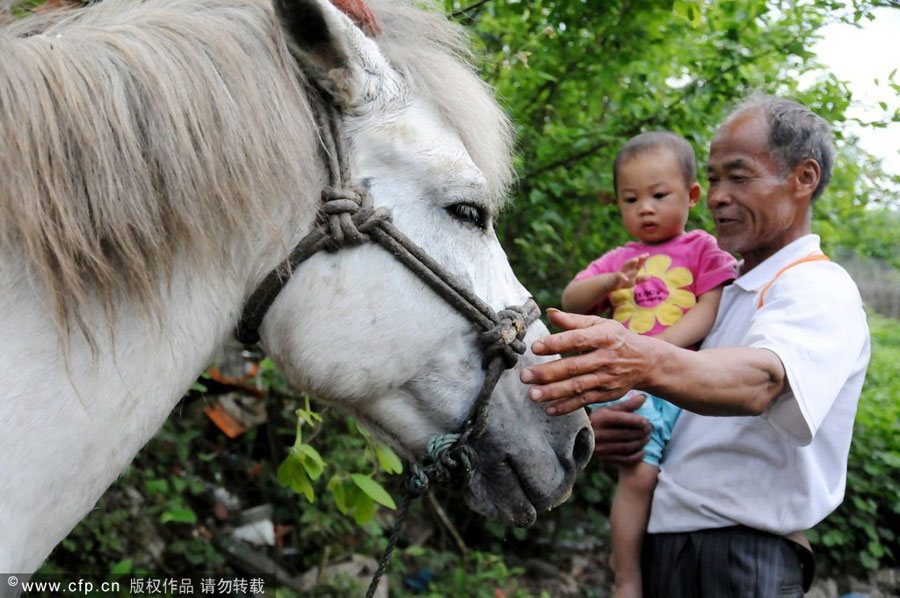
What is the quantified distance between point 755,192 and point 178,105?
1408mm

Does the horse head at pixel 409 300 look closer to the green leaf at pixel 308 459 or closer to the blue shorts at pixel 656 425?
the blue shorts at pixel 656 425

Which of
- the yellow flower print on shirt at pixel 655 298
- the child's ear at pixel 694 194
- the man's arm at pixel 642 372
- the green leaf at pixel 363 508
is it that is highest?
the man's arm at pixel 642 372

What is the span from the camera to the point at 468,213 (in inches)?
60.4

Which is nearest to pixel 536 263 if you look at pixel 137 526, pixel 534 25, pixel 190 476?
pixel 534 25

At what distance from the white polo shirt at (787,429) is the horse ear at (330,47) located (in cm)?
101

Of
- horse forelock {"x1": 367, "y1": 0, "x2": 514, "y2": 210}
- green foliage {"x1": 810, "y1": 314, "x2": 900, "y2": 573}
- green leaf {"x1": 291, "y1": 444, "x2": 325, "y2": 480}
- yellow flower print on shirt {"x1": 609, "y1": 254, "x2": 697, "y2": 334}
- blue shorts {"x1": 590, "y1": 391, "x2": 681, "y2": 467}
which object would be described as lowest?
green foliage {"x1": 810, "y1": 314, "x2": 900, "y2": 573}

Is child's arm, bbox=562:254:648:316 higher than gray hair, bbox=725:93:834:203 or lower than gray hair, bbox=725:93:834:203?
lower

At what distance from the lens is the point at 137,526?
350cm

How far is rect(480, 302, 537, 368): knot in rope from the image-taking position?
4.86 feet

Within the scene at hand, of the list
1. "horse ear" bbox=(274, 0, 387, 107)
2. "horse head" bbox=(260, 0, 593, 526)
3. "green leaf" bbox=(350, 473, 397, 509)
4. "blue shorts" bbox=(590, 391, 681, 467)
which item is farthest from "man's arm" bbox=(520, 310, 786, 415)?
"green leaf" bbox=(350, 473, 397, 509)

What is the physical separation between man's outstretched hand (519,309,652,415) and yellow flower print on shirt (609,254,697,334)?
86 cm

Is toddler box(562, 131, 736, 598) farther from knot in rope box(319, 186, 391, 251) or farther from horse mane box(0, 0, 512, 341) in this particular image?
horse mane box(0, 0, 512, 341)

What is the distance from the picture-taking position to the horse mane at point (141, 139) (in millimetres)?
1146

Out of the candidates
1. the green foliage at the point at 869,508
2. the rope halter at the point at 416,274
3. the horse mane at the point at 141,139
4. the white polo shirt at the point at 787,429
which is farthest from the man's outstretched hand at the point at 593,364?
the green foliage at the point at 869,508
